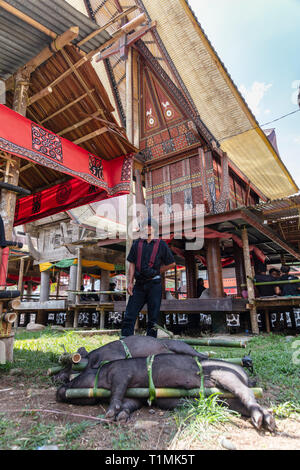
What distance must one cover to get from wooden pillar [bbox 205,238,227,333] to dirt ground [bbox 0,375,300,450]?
708 cm

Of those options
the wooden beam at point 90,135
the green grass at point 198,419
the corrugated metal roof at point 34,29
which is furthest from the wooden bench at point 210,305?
the corrugated metal roof at point 34,29

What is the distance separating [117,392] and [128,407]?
0.16m

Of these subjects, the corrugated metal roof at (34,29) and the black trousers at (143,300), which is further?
the black trousers at (143,300)

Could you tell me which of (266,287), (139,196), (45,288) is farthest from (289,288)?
(45,288)

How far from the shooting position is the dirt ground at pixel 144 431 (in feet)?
6.56

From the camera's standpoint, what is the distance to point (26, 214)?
691 cm

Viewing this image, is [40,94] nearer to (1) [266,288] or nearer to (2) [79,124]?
(2) [79,124]

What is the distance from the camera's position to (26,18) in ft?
14.1

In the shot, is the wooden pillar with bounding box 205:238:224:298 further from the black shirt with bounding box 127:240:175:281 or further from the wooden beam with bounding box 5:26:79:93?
the wooden beam with bounding box 5:26:79:93

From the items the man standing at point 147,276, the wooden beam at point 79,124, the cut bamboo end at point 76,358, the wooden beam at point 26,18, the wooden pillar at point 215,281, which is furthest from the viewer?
the wooden pillar at point 215,281

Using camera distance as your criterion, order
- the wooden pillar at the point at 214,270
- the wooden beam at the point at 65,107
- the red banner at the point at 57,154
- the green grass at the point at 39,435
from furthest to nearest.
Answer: the wooden pillar at the point at 214,270
the wooden beam at the point at 65,107
the red banner at the point at 57,154
the green grass at the point at 39,435

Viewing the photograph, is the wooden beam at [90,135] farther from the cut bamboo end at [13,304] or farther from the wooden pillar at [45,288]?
the wooden pillar at [45,288]

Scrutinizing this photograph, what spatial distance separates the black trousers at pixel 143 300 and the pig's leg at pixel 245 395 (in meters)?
1.97
